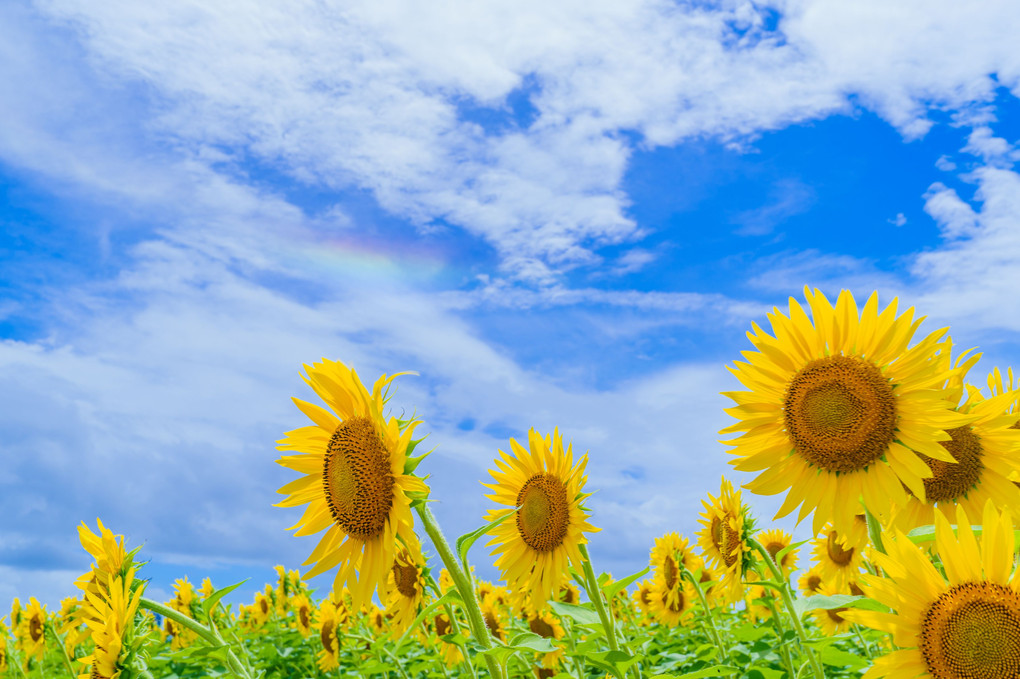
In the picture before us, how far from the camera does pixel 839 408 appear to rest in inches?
154

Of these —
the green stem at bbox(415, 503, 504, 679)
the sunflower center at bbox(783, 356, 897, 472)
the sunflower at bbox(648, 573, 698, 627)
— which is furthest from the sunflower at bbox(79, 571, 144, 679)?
the sunflower at bbox(648, 573, 698, 627)

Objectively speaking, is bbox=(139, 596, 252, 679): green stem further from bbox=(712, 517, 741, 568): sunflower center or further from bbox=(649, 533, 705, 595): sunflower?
bbox=(649, 533, 705, 595): sunflower

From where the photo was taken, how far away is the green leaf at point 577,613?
180 inches

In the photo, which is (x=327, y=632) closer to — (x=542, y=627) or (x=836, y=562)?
(x=542, y=627)

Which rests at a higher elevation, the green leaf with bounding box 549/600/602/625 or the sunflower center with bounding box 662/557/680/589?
the sunflower center with bounding box 662/557/680/589

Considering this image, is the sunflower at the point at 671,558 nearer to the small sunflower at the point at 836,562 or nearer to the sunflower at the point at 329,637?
the small sunflower at the point at 836,562

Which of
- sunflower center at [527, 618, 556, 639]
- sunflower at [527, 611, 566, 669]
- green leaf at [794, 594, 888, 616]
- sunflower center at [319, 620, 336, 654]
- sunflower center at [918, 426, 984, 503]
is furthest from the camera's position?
sunflower center at [319, 620, 336, 654]

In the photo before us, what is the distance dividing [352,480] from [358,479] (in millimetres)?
60

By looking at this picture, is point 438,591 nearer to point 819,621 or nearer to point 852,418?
point 852,418

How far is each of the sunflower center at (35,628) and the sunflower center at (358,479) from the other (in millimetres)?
11473

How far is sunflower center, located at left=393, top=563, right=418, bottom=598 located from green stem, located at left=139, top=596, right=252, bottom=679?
6.94ft

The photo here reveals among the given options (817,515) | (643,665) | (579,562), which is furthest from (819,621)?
(817,515)

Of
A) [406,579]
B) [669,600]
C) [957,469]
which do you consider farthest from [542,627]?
[957,469]

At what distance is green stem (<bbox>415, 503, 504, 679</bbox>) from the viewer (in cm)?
352
